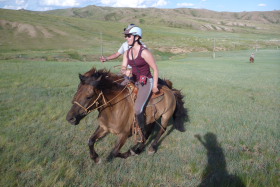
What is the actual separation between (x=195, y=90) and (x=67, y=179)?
10500 mm

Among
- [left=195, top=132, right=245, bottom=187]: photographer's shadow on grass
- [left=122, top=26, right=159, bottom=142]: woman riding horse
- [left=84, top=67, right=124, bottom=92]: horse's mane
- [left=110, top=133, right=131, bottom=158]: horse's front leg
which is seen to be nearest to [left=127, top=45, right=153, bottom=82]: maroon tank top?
[left=122, top=26, right=159, bottom=142]: woman riding horse

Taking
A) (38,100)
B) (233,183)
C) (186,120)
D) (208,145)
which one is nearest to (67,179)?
(233,183)

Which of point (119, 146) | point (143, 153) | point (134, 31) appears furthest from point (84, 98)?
point (143, 153)

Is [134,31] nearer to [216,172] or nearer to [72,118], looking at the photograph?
[72,118]

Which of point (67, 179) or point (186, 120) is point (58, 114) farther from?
point (186, 120)

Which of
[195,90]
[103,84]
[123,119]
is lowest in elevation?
[195,90]

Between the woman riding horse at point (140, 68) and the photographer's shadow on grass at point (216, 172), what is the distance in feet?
5.84

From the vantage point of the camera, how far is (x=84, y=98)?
416 centimetres

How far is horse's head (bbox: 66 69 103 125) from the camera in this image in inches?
160

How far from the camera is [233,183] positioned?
4.16m

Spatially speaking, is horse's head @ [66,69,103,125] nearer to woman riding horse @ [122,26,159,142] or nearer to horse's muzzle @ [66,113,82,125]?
horse's muzzle @ [66,113,82,125]

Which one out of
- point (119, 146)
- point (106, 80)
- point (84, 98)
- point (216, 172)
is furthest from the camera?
point (119, 146)

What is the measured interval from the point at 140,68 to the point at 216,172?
114 inches

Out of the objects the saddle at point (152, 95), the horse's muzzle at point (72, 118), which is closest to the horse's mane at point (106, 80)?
the saddle at point (152, 95)
